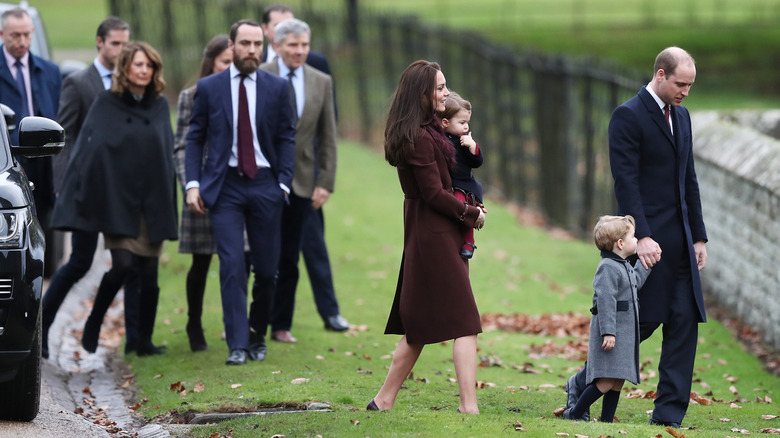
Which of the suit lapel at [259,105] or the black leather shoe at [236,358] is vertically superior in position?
the suit lapel at [259,105]

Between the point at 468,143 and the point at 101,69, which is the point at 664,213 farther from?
the point at 101,69

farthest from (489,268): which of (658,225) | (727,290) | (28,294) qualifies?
(28,294)

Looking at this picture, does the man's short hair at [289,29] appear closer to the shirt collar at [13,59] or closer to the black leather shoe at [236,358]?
the shirt collar at [13,59]

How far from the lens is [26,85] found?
31.0 ft

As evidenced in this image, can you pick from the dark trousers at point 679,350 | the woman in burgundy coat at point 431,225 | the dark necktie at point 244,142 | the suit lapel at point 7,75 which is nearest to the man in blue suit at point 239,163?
the dark necktie at point 244,142

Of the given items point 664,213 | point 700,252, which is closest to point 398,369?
point 664,213

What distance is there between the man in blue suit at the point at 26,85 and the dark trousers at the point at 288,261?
1840 mm

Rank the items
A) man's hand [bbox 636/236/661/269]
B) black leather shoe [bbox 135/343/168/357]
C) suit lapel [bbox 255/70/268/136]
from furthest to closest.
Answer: black leather shoe [bbox 135/343/168/357]
suit lapel [bbox 255/70/268/136]
man's hand [bbox 636/236/661/269]

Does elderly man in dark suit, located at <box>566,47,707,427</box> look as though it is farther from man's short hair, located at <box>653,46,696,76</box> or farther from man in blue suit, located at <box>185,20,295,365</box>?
man in blue suit, located at <box>185,20,295,365</box>

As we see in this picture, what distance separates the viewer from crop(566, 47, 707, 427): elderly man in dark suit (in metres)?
6.97

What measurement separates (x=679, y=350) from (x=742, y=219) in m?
4.84

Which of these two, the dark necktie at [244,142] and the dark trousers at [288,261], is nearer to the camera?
the dark necktie at [244,142]

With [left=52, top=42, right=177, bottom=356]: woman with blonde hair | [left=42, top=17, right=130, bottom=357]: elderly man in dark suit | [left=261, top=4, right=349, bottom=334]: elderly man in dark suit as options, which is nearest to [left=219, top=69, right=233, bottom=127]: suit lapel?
[left=52, top=42, right=177, bottom=356]: woman with blonde hair

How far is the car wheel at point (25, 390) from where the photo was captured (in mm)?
6641
